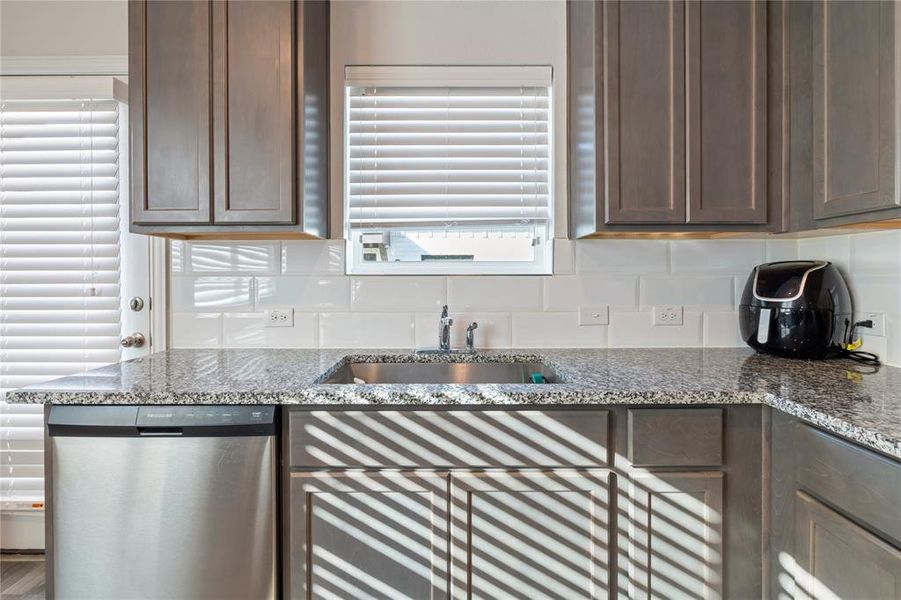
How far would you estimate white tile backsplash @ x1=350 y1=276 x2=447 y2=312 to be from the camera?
85.3 inches

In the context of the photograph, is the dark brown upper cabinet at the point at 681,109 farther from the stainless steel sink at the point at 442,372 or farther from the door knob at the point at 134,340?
the door knob at the point at 134,340

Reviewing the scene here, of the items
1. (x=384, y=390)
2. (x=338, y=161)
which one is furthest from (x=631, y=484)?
(x=338, y=161)

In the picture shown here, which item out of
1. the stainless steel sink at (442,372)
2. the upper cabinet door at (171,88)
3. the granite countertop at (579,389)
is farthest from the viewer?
the stainless steel sink at (442,372)

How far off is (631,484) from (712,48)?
1.46 m

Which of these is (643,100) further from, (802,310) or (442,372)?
(442,372)

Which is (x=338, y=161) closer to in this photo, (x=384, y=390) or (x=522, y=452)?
(x=384, y=390)

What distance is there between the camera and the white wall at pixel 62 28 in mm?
2193

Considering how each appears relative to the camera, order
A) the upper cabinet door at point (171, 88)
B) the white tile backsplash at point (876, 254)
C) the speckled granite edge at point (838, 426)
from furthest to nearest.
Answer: the upper cabinet door at point (171, 88)
the white tile backsplash at point (876, 254)
the speckled granite edge at point (838, 426)

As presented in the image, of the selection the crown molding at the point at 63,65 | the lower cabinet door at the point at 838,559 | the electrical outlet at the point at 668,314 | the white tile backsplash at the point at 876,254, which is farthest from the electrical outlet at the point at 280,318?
the white tile backsplash at the point at 876,254

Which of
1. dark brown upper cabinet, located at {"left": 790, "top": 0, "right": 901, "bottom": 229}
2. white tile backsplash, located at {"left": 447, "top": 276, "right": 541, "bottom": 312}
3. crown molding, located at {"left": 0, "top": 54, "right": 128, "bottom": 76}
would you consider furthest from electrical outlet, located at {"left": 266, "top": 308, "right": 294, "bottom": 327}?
dark brown upper cabinet, located at {"left": 790, "top": 0, "right": 901, "bottom": 229}

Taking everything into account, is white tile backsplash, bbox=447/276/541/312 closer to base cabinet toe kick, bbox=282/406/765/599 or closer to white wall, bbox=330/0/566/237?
white wall, bbox=330/0/566/237

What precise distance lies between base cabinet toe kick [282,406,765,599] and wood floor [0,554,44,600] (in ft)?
4.63

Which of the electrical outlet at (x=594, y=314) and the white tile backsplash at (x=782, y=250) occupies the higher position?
the white tile backsplash at (x=782, y=250)

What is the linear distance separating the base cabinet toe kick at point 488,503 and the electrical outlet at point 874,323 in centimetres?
81
